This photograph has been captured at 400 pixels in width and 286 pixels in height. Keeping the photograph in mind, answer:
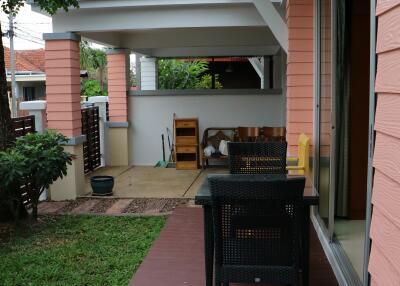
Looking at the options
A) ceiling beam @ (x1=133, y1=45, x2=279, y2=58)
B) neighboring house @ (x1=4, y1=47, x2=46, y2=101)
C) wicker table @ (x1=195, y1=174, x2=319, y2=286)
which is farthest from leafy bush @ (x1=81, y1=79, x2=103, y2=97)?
wicker table @ (x1=195, y1=174, x2=319, y2=286)

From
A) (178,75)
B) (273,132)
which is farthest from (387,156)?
(178,75)

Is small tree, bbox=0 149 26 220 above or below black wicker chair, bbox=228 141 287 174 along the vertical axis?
below

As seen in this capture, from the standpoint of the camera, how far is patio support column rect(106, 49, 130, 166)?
10.2 meters

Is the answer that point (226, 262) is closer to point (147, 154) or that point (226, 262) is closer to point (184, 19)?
point (184, 19)

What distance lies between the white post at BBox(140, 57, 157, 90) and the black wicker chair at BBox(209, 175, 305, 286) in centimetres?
1012

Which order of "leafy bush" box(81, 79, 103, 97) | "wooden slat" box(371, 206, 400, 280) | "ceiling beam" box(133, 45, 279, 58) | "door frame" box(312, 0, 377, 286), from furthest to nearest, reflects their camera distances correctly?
"leafy bush" box(81, 79, 103, 97) → "ceiling beam" box(133, 45, 279, 58) → "door frame" box(312, 0, 377, 286) → "wooden slat" box(371, 206, 400, 280)

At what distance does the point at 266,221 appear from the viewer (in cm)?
259

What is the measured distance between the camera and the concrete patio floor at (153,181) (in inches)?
296

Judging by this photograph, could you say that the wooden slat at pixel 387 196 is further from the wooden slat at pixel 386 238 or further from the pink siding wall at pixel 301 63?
the pink siding wall at pixel 301 63

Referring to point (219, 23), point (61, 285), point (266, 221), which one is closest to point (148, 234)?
point (61, 285)

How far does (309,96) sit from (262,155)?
5.07ft

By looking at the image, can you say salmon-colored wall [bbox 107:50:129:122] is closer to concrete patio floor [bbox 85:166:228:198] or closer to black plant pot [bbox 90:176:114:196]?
concrete patio floor [bbox 85:166:228:198]

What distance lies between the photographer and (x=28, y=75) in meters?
23.4

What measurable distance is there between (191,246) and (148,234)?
0.89 meters
